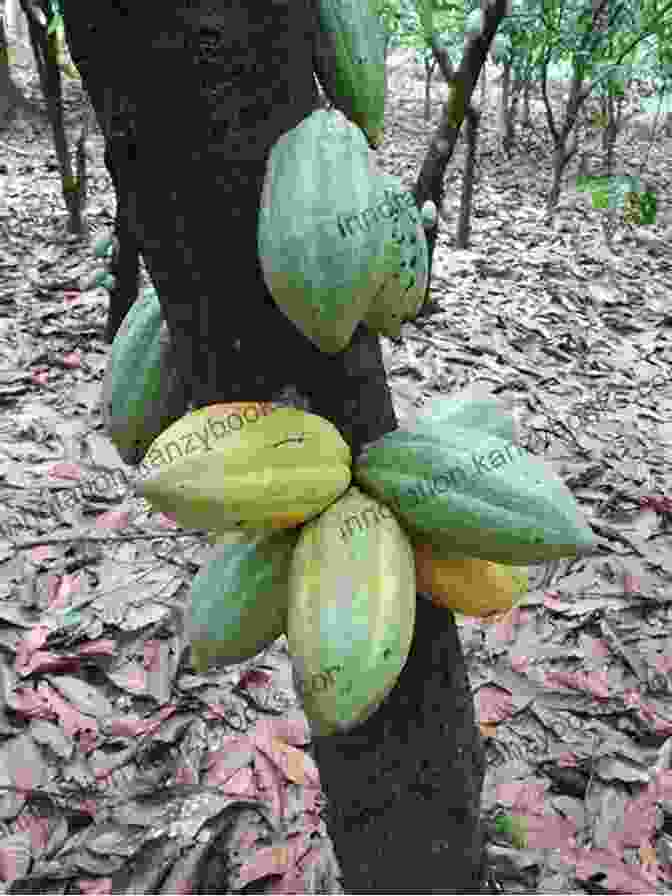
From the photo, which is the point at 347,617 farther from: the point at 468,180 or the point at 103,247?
the point at 468,180

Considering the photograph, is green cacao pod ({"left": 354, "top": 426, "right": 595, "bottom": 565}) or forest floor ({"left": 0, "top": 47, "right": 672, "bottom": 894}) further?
forest floor ({"left": 0, "top": 47, "right": 672, "bottom": 894})

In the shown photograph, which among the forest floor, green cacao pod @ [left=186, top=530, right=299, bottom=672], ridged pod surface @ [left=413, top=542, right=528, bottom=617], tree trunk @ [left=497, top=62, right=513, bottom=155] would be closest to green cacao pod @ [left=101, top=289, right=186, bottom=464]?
green cacao pod @ [left=186, top=530, right=299, bottom=672]

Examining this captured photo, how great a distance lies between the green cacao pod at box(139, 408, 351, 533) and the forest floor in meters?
1.10

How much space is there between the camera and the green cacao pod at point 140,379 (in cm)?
74

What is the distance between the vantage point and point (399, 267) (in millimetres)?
633

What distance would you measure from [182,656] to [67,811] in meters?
0.43

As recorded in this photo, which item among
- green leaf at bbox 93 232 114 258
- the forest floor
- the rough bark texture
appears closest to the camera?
the rough bark texture

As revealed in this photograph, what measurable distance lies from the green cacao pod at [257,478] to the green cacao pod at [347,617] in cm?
3

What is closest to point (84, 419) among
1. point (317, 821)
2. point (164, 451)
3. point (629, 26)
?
point (317, 821)

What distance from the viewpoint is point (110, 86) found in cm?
55

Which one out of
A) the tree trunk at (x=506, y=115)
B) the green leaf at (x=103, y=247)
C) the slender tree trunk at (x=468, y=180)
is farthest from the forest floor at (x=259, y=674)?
the tree trunk at (x=506, y=115)

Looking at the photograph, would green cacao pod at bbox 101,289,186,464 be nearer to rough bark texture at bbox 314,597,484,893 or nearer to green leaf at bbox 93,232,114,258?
rough bark texture at bbox 314,597,484,893

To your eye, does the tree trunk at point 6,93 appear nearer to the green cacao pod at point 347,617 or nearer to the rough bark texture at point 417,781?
the rough bark texture at point 417,781

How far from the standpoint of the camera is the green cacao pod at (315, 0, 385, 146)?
2.00ft
